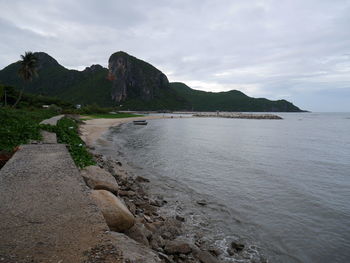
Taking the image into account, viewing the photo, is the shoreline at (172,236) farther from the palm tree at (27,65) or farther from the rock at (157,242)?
the palm tree at (27,65)

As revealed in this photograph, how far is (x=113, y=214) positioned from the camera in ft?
16.5

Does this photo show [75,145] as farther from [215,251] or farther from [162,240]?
[215,251]

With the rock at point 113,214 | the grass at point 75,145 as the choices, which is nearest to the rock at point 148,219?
the rock at point 113,214

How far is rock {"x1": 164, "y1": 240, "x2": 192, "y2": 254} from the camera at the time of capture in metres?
5.79

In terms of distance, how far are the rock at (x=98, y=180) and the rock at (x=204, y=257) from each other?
3.39 metres

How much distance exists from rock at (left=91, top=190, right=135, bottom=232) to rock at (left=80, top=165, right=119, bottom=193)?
200 cm

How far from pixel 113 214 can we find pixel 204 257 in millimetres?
2749

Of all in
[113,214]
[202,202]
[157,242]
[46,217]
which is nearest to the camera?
[46,217]

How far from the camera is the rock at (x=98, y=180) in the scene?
24.2 feet

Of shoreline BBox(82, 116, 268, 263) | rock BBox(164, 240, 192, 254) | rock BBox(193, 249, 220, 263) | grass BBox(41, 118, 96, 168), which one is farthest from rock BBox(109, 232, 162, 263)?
grass BBox(41, 118, 96, 168)

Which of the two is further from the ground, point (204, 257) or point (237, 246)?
point (204, 257)

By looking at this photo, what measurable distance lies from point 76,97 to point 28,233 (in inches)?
8035

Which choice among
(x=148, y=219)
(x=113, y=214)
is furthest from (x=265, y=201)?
(x=113, y=214)

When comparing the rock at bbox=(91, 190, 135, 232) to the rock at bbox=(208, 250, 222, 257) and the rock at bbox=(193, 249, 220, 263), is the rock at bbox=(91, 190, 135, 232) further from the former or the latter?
the rock at bbox=(208, 250, 222, 257)
